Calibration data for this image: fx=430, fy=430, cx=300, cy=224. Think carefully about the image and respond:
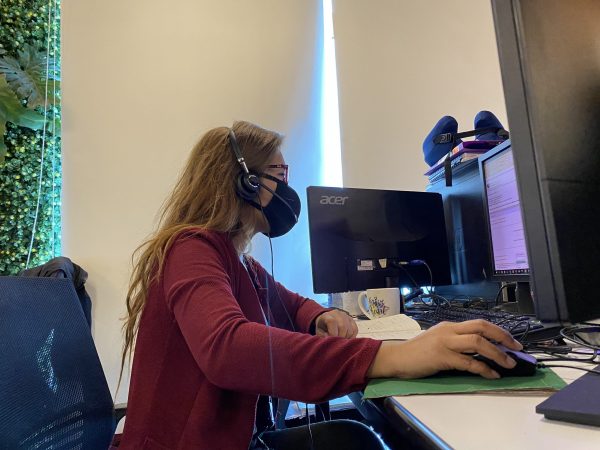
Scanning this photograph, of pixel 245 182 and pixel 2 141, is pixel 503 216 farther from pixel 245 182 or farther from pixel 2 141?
pixel 2 141

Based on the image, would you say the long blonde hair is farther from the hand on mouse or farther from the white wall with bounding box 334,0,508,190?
the white wall with bounding box 334,0,508,190

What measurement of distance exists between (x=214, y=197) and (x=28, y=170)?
1440 millimetres

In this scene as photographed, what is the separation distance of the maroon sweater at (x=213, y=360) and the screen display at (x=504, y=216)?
0.65 metres

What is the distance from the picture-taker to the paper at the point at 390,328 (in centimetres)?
87

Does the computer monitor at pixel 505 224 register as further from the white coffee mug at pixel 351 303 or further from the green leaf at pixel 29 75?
the green leaf at pixel 29 75

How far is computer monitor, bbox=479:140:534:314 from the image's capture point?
1.04m

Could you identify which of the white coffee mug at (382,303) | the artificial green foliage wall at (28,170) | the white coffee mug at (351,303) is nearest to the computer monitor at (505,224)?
the white coffee mug at (382,303)

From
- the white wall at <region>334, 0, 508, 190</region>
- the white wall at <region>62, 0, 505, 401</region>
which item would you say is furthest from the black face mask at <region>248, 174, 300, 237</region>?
the white wall at <region>334, 0, 508, 190</region>

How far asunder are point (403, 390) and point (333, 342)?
0.11 metres

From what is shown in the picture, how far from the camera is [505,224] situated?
1.10 metres

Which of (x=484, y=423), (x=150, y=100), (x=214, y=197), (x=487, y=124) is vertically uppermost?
(x=150, y=100)

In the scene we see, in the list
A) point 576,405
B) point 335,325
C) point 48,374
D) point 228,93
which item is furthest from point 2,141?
point 576,405

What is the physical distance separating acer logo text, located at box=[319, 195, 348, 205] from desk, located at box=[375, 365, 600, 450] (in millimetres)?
970

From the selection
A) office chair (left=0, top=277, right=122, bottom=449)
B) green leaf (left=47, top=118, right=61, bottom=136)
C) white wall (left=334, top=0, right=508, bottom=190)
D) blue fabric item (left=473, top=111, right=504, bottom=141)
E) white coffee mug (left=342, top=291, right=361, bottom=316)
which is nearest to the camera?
office chair (left=0, top=277, right=122, bottom=449)
